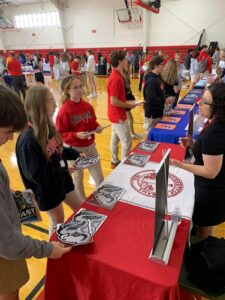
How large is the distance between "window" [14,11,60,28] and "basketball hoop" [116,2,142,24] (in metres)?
4.55

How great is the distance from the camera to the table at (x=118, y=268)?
1.17 m

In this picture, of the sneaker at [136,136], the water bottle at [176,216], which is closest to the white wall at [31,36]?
the sneaker at [136,136]

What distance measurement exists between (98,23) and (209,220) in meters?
15.7

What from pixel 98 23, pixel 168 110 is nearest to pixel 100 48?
pixel 98 23

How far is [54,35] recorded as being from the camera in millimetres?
16562

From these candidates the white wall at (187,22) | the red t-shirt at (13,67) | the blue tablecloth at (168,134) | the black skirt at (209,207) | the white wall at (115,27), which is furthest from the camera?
the white wall at (115,27)

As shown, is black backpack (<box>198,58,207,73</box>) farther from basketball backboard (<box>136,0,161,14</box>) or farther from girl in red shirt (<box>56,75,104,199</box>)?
girl in red shirt (<box>56,75,104,199</box>)

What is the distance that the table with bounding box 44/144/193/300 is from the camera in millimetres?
1167

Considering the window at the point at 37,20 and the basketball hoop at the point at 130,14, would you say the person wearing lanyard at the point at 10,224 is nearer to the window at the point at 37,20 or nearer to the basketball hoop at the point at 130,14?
the basketball hoop at the point at 130,14

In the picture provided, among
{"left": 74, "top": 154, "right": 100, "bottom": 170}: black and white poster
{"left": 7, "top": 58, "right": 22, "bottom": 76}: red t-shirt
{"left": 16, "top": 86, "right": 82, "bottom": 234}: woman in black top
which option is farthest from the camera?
{"left": 7, "top": 58, "right": 22, "bottom": 76}: red t-shirt

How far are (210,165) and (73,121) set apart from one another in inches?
55.2

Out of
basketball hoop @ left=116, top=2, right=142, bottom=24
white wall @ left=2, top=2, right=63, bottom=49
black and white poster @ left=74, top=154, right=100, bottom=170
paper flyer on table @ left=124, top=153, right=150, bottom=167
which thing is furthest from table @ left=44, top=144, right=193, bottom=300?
white wall @ left=2, top=2, right=63, bottom=49

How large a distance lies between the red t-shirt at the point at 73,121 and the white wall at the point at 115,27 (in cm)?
1259

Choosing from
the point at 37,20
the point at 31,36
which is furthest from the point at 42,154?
the point at 31,36
